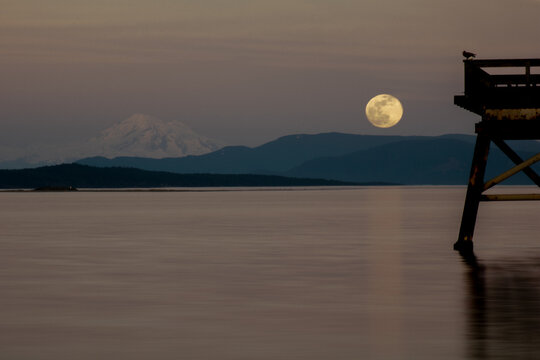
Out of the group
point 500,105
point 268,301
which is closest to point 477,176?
point 500,105

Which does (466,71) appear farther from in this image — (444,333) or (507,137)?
(444,333)

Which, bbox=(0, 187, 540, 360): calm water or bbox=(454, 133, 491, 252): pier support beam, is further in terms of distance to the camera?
bbox=(454, 133, 491, 252): pier support beam

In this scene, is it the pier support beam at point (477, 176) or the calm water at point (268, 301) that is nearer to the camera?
the calm water at point (268, 301)

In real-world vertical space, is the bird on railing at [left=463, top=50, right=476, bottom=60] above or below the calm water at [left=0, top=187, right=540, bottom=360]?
above

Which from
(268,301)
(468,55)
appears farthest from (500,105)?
(268,301)

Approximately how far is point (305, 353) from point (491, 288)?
9.05 meters

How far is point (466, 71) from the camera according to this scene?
31.6 metres

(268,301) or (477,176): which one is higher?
(477,176)

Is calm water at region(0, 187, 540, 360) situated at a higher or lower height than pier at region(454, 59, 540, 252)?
lower

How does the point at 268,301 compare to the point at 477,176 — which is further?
the point at 477,176

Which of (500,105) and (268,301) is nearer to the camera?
(268,301)

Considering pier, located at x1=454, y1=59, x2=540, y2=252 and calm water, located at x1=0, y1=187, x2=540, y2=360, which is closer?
calm water, located at x1=0, y1=187, x2=540, y2=360

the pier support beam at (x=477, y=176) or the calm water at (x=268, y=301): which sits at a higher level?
the pier support beam at (x=477, y=176)

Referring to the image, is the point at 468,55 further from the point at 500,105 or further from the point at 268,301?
the point at 268,301
